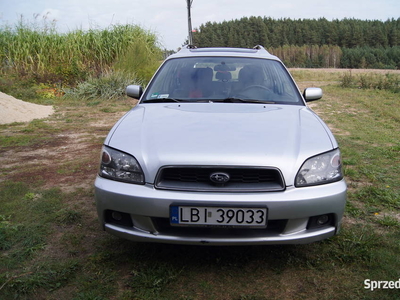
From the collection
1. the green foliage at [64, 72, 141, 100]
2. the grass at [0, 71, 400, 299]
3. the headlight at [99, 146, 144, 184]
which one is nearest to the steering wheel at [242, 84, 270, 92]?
the grass at [0, 71, 400, 299]

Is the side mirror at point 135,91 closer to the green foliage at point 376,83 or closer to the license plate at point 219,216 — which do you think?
the license plate at point 219,216

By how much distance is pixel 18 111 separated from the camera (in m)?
8.46

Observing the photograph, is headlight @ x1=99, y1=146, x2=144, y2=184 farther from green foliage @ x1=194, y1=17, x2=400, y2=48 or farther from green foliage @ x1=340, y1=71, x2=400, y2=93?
green foliage @ x1=194, y1=17, x2=400, y2=48

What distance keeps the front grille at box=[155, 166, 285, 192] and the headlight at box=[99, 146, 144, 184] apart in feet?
0.50

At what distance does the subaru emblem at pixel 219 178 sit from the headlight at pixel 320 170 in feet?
1.32

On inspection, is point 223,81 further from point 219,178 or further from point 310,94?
point 219,178

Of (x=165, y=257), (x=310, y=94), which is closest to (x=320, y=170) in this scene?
(x=165, y=257)

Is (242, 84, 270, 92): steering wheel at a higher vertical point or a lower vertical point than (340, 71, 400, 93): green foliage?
higher

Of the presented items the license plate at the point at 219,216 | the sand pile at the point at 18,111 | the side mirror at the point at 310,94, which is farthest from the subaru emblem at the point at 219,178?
the sand pile at the point at 18,111

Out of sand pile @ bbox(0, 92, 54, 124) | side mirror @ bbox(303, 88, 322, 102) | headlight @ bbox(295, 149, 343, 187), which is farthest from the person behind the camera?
sand pile @ bbox(0, 92, 54, 124)

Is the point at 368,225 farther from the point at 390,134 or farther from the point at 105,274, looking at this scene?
the point at 390,134

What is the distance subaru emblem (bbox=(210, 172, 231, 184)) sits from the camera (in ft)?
6.84

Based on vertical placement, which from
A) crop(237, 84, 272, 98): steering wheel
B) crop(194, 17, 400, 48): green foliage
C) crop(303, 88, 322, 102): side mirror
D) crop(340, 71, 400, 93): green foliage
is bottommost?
crop(340, 71, 400, 93): green foliage

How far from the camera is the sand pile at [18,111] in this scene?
316 inches
